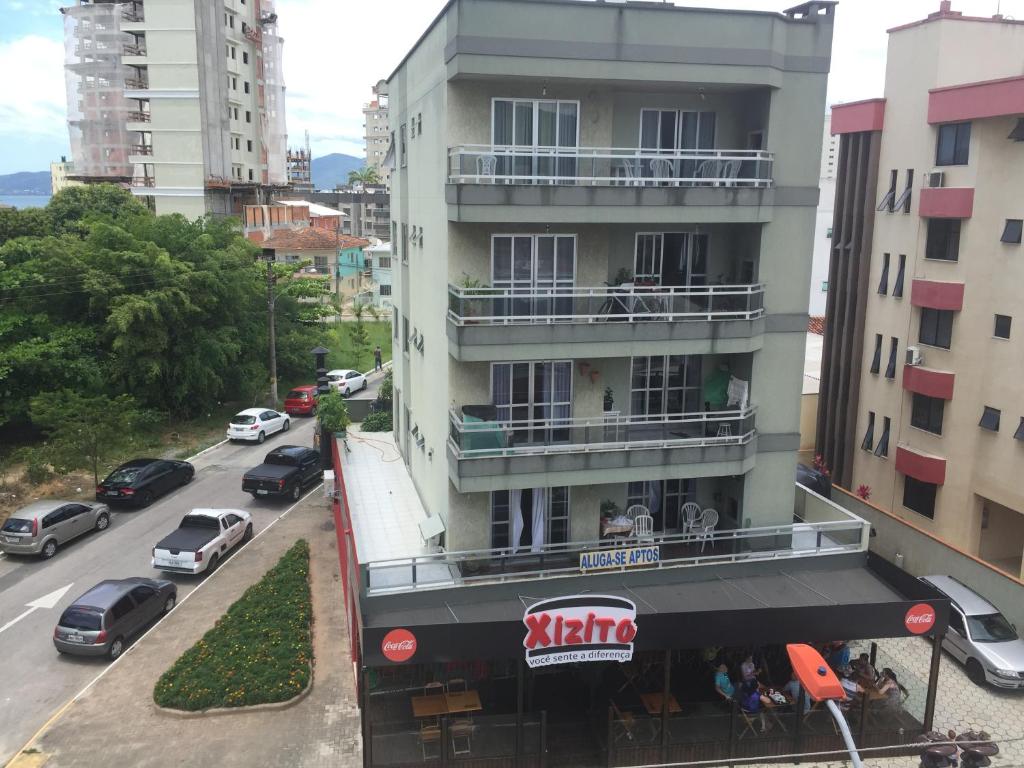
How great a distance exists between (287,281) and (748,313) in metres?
42.3

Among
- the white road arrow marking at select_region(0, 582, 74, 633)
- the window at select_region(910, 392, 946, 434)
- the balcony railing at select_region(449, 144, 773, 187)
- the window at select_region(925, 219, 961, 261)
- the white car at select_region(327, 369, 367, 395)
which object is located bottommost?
the white road arrow marking at select_region(0, 582, 74, 633)

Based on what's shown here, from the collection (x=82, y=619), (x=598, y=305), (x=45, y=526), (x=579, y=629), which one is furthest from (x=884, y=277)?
(x=45, y=526)

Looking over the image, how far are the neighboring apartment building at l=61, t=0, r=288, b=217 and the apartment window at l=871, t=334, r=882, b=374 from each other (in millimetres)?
57902

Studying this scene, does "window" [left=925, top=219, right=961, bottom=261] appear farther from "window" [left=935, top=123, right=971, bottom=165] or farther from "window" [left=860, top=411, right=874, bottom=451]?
"window" [left=860, top=411, right=874, bottom=451]

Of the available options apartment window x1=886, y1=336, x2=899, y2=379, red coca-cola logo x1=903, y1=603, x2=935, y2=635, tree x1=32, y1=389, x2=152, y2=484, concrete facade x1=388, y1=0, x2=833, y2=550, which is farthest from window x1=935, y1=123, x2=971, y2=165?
tree x1=32, y1=389, x2=152, y2=484

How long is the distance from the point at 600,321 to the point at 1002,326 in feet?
47.6

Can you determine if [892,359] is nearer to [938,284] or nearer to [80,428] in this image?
[938,284]

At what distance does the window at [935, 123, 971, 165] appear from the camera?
26453mm

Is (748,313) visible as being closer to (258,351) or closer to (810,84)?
(810,84)

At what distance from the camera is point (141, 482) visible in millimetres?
32812

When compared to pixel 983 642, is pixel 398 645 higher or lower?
higher

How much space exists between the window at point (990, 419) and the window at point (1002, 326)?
7.40ft

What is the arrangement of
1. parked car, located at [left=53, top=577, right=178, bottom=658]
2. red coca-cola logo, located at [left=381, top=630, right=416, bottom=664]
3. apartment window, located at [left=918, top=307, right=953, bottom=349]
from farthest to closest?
apartment window, located at [left=918, top=307, right=953, bottom=349], parked car, located at [left=53, top=577, right=178, bottom=658], red coca-cola logo, located at [left=381, top=630, right=416, bottom=664]

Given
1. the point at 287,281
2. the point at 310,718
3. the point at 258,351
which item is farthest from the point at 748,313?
the point at 287,281
